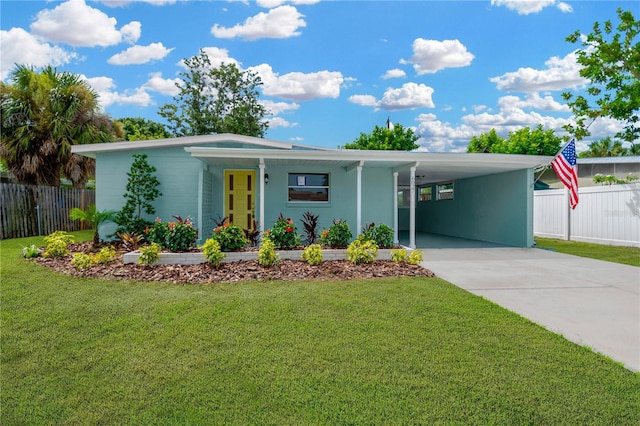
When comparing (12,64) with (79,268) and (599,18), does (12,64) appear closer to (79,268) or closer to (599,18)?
(79,268)

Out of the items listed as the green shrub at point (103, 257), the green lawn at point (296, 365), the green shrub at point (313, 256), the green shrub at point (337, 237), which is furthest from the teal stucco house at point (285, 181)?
the green lawn at point (296, 365)

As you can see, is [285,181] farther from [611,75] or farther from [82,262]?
[611,75]

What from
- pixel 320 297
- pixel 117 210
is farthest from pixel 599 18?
pixel 117 210

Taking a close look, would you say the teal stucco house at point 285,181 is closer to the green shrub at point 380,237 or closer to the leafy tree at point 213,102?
the green shrub at point 380,237

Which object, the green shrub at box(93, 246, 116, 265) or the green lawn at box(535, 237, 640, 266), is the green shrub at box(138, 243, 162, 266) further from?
the green lawn at box(535, 237, 640, 266)

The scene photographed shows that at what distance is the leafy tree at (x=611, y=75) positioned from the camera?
47.6 feet

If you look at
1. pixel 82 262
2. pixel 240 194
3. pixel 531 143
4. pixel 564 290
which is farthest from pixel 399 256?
pixel 531 143

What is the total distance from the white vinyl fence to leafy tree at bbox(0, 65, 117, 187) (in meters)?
17.1

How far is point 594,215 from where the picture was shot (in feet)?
38.3

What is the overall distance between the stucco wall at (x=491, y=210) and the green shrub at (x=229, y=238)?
804 centimetres

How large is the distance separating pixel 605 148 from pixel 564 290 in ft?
98.2

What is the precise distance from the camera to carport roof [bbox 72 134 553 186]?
28.5 feet

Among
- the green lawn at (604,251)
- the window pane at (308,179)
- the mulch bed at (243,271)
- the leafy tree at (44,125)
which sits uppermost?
the leafy tree at (44,125)

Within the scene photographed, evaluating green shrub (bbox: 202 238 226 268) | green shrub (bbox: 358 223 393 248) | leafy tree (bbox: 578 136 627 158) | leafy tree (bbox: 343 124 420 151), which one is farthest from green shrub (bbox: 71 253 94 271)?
leafy tree (bbox: 578 136 627 158)
